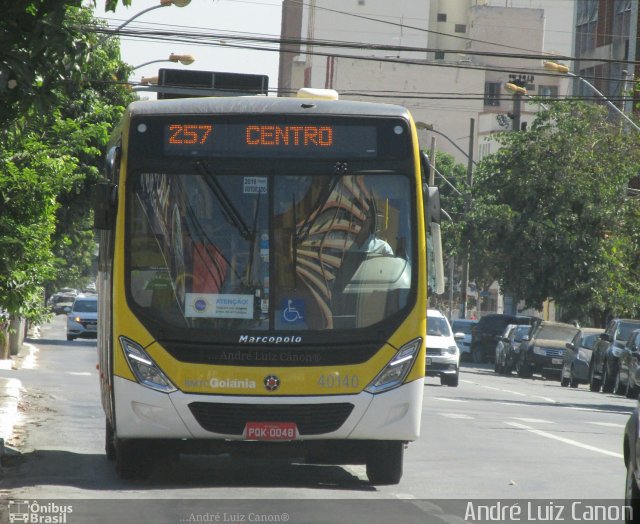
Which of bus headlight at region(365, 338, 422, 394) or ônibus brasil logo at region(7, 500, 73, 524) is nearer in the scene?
ônibus brasil logo at region(7, 500, 73, 524)

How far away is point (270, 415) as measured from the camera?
38.8ft

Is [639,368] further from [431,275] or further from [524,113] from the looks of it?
[524,113]

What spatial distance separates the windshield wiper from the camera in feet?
39.9

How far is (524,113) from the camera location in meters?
102

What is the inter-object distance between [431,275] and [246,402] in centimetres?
211

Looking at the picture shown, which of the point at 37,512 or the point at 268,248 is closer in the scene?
the point at 37,512

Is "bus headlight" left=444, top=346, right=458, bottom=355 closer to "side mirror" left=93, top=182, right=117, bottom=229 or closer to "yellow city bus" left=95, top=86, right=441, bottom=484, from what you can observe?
"yellow city bus" left=95, top=86, right=441, bottom=484

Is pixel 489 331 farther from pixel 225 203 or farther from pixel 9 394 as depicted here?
pixel 225 203

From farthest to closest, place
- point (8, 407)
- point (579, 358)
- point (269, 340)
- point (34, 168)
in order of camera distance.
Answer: point (579, 358)
point (8, 407)
point (34, 168)
point (269, 340)

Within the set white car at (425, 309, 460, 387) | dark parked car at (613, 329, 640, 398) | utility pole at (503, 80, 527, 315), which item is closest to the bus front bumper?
dark parked car at (613, 329, 640, 398)

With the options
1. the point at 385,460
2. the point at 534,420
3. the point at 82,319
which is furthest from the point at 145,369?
the point at 82,319

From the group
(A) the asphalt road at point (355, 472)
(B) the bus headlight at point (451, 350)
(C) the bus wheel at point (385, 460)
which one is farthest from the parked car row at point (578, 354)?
(C) the bus wheel at point (385, 460)

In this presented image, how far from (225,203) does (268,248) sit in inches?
20.3

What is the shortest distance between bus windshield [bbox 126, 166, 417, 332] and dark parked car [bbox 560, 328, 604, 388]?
2834 cm
